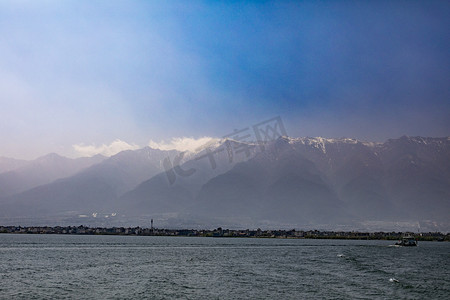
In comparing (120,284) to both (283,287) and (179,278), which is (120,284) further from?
(283,287)

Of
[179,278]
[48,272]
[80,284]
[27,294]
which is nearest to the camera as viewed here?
[27,294]

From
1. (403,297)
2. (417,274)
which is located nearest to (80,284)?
(403,297)

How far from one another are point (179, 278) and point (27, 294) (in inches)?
1038

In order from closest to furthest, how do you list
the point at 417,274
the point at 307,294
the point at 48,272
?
the point at 307,294 < the point at 48,272 < the point at 417,274

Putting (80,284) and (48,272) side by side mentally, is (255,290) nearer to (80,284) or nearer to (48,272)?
(80,284)

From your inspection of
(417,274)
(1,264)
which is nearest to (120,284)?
(1,264)

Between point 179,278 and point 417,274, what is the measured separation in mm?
47287

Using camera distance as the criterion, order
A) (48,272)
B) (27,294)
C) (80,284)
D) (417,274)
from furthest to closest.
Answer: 1. (417,274)
2. (48,272)
3. (80,284)
4. (27,294)

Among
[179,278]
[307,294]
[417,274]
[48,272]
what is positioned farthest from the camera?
[417,274]

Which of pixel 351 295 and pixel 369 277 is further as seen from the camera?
pixel 369 277

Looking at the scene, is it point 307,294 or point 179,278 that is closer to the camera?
point 307,294

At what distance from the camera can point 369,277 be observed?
85.2m

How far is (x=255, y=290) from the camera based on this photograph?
68.0m

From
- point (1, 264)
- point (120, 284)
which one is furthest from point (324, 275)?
point (1, 264)
